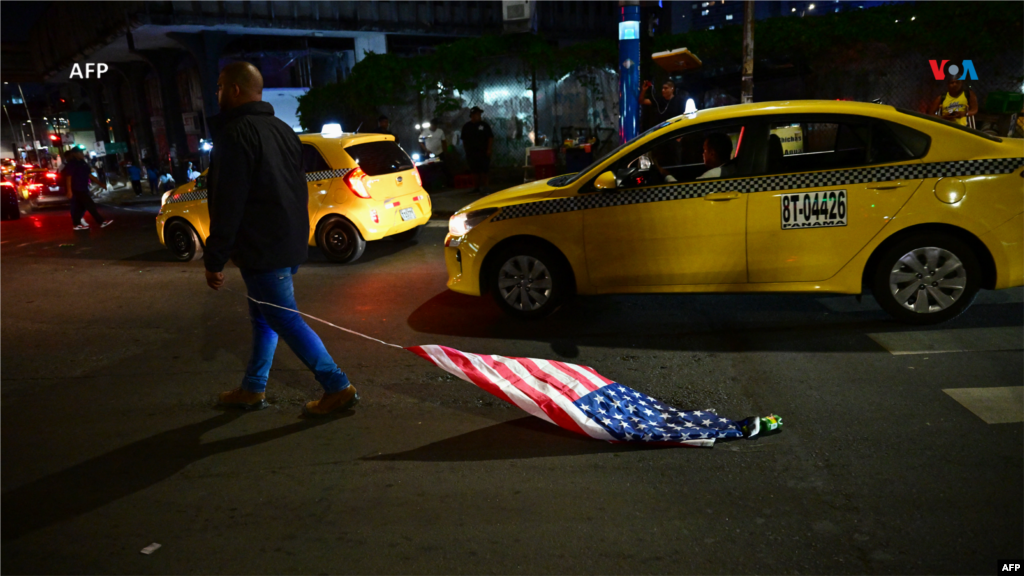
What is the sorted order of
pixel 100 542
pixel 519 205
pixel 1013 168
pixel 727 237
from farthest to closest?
pixel 519 205 < pixel 727 237 < pixel 1013 168 < pixel 100 542

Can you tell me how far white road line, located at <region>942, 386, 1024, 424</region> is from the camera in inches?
154

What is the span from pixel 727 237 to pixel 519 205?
1.72 metres

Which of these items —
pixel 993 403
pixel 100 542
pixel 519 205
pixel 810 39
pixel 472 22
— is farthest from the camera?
pixel 472 22

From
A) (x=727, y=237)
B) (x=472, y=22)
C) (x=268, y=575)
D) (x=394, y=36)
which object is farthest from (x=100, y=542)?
(x=472, y=22)

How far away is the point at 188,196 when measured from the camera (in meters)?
10.2

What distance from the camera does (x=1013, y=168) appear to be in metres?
5.10

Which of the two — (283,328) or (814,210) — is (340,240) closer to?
(283,328)

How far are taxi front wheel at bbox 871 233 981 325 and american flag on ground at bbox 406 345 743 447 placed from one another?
231 centimetres

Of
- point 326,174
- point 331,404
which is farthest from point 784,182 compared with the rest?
point 326,174

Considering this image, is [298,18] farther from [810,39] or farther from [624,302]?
[624,302]

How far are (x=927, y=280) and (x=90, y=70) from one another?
47541 millimetres

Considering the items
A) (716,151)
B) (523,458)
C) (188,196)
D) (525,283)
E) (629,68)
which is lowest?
(523,458)

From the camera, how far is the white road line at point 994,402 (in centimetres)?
391

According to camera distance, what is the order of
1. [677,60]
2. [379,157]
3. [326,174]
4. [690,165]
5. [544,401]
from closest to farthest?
[544,401] → [690,165] → [326,174] → [379,157] → [677,60]
